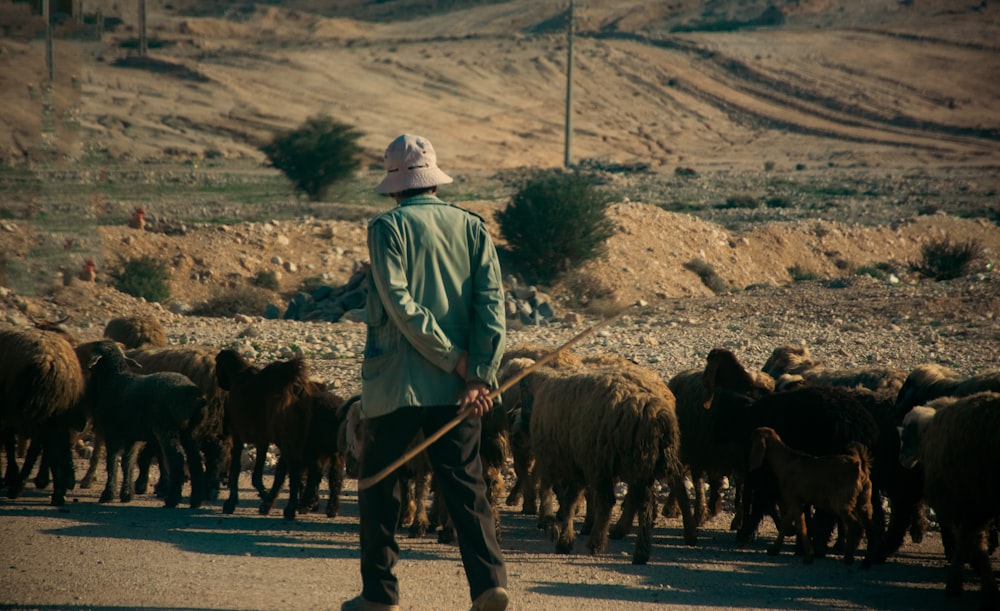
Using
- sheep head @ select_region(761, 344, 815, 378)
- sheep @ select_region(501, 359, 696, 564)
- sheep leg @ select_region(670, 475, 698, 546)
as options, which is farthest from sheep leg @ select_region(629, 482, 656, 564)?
sheep head @ select_region(761, 344, 815, 378)

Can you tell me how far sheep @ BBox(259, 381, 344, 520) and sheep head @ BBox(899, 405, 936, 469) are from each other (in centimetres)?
419

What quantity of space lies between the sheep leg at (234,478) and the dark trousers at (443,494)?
378 centimetres

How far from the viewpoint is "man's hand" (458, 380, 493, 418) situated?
539 centimetres

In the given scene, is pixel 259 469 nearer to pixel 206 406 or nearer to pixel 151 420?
pixel 206 406

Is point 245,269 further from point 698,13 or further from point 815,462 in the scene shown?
point 698,13

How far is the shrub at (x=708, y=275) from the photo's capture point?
24719mm

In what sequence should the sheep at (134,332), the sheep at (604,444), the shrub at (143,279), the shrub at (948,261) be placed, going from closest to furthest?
the sheep at (604,444)
the sheep at (134,332)
the shrub at (143,279)
the shrub at (948,261)

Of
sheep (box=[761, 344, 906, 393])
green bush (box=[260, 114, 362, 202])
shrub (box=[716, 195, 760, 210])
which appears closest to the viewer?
sheep (box=[761, 344, 906, 393])

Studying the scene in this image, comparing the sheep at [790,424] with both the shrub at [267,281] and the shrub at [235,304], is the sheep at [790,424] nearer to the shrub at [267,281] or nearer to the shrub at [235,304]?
the shrub at [235,304]

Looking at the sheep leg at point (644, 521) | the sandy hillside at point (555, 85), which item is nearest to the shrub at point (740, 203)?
the sandy hillside at point (555, 85)

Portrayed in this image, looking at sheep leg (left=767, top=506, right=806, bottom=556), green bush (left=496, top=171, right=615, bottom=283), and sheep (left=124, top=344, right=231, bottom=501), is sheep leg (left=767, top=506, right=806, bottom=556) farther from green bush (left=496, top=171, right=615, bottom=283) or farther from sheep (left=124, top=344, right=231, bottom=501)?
green bush (left=496, top=171, right=615, bottom=283)

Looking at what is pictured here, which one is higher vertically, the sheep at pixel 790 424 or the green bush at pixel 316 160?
the sheep at pixel 790 424

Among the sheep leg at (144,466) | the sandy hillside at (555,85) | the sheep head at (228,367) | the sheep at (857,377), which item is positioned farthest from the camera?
the sandy hillside at (555,85)

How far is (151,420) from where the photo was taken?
30.0ft
